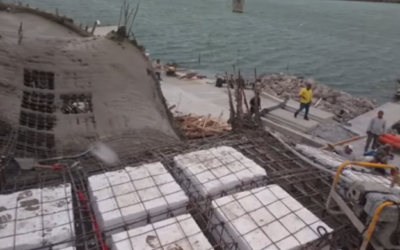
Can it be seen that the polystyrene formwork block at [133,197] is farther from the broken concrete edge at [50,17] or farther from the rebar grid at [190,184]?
the broken concrete edge at [50,17]

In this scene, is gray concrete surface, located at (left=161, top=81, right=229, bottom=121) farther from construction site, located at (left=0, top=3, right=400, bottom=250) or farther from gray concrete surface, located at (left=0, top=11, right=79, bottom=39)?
construction site, located at (left=0, top=3, right=400, bottom=250)

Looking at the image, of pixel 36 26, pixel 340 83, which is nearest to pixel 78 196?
pixel 36 26

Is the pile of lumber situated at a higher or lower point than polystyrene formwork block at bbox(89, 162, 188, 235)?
lower

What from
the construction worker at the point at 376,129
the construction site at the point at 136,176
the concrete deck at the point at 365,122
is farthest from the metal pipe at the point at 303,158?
the concrete deck at the point at 365,122

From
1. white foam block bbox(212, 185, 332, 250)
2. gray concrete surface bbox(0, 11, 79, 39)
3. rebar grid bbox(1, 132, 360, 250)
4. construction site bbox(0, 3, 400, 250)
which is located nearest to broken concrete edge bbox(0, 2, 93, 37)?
gray concrete surface bbox(0, 11, 79, 39)

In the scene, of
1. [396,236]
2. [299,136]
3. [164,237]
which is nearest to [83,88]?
[164,237]
